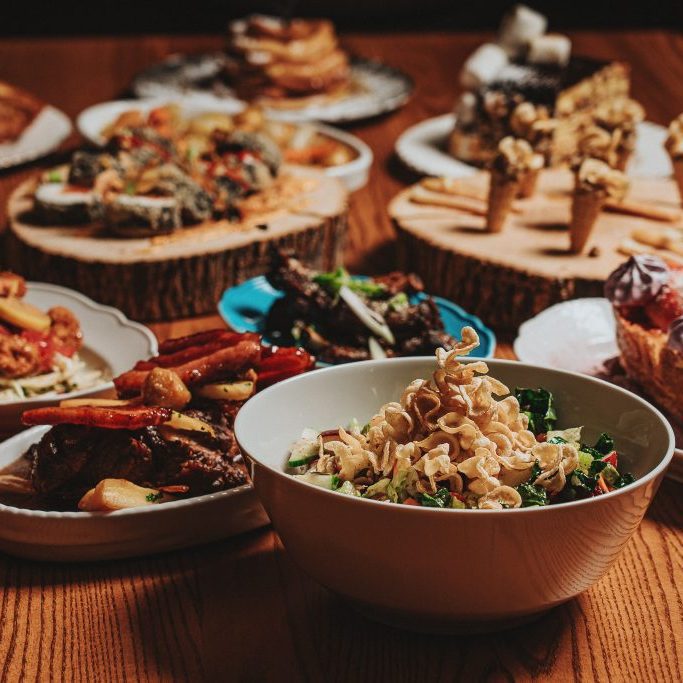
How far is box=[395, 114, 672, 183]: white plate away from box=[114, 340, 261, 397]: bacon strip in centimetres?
140

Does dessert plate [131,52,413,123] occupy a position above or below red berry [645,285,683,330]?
below

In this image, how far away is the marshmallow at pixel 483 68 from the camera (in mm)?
2936

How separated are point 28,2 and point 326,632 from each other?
183 inches

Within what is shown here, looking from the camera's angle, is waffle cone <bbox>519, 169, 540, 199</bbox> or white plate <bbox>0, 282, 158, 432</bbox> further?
waffle cone <bbox>519, 169, 540, 199</bbox>

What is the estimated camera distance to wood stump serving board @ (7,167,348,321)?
2.07 meters

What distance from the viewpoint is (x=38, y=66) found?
3781 mm

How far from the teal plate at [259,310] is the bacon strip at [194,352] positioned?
378mm

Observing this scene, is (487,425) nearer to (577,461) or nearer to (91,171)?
(577,461)

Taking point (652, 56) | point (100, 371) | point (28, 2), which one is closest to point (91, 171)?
point (100, 371)

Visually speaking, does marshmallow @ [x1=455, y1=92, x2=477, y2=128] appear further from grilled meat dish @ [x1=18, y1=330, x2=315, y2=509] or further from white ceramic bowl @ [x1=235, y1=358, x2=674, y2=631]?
white ceramic bowl @ [x1=235, y1=358, x2=674, y2=631]

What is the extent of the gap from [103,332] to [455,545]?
39.6 inches

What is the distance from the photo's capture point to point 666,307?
1584 millimetres

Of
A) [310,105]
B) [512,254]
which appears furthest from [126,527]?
[310,105]

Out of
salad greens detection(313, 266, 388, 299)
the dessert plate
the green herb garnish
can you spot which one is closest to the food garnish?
the green herb garnish
